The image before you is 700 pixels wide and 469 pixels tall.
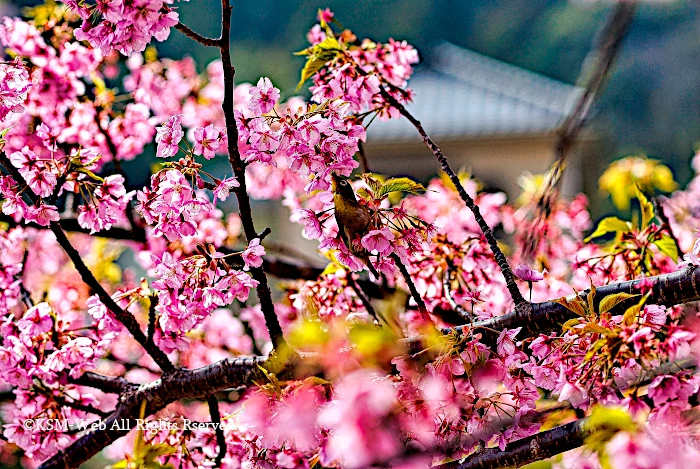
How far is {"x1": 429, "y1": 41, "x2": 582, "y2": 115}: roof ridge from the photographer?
8.15 m

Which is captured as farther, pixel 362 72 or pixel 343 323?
pixel 362 72

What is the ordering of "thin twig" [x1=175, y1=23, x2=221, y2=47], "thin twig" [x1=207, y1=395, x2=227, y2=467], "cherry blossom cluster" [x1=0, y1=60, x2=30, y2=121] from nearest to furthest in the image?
"thin twig" [x1=175, y1=23, x2=221, y2=47] → "cherry blossom cluster" [x1=0, y1=60, x2=30, y2=121] → "thin twig" [x1=207, y1=395, x2=227, y2=467]

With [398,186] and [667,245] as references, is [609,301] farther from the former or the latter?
[667,245]

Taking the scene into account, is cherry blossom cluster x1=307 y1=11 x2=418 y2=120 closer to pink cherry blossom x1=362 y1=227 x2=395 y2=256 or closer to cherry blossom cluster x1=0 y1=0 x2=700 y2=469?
cherry blossom cluster x1=0 y1=0 x2=700 y2=469

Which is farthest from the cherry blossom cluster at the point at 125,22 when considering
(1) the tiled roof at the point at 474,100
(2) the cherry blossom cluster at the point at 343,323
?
(1) the tiled roof at the point at 474,100

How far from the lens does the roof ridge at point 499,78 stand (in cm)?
815

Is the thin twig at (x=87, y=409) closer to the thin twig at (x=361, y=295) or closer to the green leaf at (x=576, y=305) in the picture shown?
the thin twig at (x=361, y=295)

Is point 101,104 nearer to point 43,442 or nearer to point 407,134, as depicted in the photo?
point 43,442

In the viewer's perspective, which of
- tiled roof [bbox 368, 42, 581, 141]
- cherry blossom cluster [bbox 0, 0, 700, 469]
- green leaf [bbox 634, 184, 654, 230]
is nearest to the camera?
cherry blossom cluster [bbox 0, 0, 700, 469]

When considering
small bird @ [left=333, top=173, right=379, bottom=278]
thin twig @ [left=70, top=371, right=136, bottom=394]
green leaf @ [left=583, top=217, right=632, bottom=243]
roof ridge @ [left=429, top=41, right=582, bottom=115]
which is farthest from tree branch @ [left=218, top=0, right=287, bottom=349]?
roof ridge @ [left=429, top=41, right=582, bottom=115]

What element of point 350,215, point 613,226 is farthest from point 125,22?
point 613,226

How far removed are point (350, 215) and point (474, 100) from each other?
7.61m

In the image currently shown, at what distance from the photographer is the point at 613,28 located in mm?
428

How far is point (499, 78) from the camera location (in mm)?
9062
